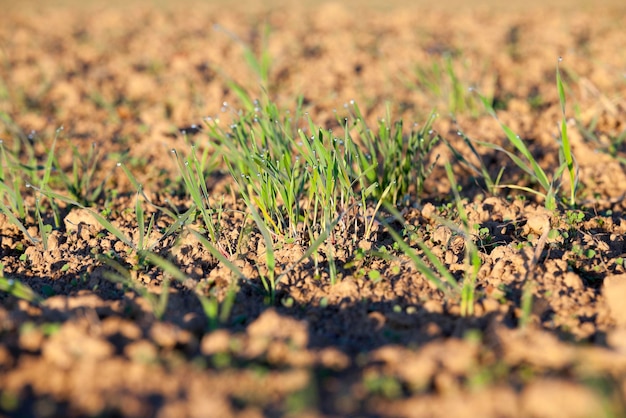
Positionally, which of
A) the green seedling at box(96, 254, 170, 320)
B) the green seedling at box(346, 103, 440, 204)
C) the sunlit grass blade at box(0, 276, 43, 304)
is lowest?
the green seedling at box(96, 254, 170, 320)

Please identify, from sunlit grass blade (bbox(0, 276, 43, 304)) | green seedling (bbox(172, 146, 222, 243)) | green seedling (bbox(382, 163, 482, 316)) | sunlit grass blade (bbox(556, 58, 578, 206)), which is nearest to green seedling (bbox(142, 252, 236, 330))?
green seedling (bbox(172, 146, 222, 243))

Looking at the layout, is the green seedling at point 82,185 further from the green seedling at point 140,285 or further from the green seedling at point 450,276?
the green seedling at point 450,276

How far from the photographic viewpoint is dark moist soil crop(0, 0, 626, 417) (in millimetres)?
1393

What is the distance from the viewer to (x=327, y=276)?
1989 mm

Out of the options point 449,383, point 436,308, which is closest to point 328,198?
point 436,308

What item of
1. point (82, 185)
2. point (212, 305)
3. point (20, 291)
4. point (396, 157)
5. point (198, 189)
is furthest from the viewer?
point (82, 185)

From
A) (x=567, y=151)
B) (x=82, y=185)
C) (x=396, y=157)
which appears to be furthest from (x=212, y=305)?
(x=567, y=151)

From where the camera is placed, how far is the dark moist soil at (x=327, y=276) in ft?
4.57

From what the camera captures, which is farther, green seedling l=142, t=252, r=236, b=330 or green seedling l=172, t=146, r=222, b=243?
green seedling l=172, t=146, r=222, b=243

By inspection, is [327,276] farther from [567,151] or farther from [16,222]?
[16,222]

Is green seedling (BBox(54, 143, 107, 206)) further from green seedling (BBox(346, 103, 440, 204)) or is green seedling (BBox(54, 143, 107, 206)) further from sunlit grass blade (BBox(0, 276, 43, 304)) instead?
green seedling (BBox(346, 103, 440, 204))

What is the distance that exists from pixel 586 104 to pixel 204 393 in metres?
2.71

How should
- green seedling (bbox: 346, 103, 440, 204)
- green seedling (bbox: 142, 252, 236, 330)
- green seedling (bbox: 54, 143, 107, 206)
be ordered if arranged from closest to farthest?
green seedling (bbox: 142, 252, 236, 330) → green seedling (bbox: 346, 103, 440, 204) → green seedling (bbox: 54, 143, 107, 206)

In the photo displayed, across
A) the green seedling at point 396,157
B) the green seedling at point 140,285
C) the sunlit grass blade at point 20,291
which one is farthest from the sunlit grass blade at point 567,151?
the sunlit grass blade at point 20,291
